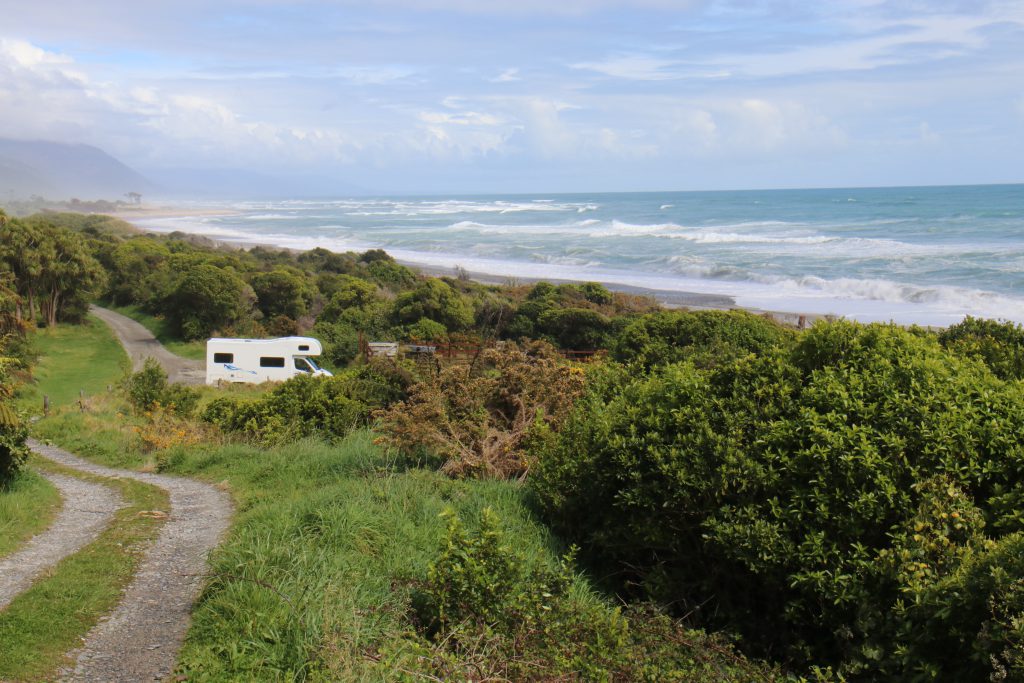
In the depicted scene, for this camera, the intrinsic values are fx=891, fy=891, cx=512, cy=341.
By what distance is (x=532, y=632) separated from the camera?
434 cm

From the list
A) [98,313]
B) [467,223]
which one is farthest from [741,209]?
[98,313]

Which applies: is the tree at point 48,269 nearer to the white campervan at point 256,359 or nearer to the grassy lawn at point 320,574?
the white campervan at point 256,359

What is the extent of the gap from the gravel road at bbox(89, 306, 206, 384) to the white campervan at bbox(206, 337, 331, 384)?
1304mm

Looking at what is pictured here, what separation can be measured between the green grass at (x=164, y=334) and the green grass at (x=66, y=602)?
100 feet

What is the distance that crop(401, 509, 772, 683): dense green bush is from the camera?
407 centimetres

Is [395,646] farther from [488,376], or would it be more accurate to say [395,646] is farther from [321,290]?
[321,290]

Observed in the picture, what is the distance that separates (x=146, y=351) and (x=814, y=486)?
118 ft

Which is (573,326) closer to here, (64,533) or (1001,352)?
(64,533)

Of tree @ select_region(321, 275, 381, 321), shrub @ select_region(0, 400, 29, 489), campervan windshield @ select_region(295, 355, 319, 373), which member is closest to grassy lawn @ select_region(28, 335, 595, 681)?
shrub @ select_region(0, 400, 29, 489)

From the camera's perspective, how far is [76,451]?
41.5 ft

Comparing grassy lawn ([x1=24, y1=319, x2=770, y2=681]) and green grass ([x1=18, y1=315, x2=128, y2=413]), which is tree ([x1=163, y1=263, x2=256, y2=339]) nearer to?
green grass ([x1=18, y1=315, x2=128, y2=413])

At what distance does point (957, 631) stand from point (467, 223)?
328ft

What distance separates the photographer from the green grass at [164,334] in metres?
36.9

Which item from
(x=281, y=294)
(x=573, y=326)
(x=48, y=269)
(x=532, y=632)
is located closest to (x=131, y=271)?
(x=48, y=269)
